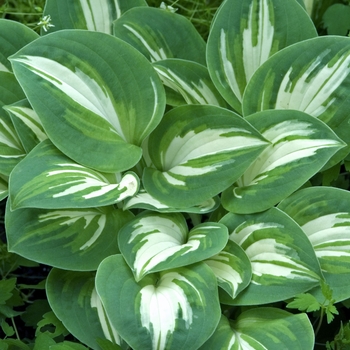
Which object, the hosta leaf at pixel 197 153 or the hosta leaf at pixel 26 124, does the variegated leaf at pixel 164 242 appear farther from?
the hosta leaf at pixel 26 124

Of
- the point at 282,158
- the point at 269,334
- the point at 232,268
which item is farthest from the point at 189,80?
the point at 269,334

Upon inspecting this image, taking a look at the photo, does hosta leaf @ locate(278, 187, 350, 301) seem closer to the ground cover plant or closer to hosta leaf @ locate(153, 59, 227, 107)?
the ground cover plant

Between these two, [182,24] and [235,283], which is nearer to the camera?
[235,283]

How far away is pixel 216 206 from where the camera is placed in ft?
2.77

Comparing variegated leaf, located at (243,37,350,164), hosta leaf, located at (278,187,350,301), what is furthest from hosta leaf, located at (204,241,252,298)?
variegated leaf, located at (243,37,350,164)

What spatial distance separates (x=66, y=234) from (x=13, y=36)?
14.1 inches

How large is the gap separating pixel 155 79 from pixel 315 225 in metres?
0.35

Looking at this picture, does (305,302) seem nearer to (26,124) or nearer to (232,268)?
(232,268)

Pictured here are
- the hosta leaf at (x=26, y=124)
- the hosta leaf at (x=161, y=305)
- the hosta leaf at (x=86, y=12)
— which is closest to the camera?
the hosta leaf at (x=161, y=305)

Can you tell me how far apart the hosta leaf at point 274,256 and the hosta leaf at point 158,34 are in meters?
0.33

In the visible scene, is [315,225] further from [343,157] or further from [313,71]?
[313,71]

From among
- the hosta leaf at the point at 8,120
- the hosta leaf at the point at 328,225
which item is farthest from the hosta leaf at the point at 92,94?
the hosta leaf at the point at 328,225

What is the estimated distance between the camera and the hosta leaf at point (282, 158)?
0.77 metres

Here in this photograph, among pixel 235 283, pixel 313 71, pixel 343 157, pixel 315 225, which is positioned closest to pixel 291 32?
pixel 313 71
